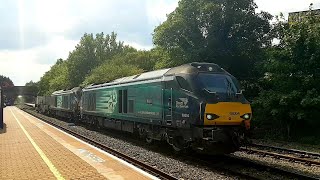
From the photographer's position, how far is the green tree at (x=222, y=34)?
26.9 metres

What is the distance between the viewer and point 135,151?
51.2ft

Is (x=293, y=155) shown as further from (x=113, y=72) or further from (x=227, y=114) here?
(x=113, y=72)

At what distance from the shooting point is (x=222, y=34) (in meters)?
27.4

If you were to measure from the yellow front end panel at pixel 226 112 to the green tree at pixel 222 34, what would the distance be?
13851 millimetres

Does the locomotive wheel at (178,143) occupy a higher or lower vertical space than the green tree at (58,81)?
lower

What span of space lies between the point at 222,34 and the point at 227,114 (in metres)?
16.0

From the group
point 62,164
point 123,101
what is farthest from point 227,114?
point 123,101

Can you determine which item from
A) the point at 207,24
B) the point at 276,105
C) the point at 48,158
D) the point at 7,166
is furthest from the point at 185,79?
the point at 207,24

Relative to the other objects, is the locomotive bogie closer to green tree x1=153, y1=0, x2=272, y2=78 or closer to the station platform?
the station platform

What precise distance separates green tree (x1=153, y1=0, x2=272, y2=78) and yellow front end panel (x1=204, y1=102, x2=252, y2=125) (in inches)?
545

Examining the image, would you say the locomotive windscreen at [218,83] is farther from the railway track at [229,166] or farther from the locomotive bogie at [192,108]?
the railway track at [229,166]

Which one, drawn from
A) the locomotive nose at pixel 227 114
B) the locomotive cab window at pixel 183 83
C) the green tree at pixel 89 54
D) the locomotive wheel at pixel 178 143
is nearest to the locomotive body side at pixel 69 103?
the locomotive wheel at pixel 178 143

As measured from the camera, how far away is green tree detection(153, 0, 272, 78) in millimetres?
26859

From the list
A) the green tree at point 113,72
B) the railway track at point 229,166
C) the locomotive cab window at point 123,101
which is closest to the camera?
the railway track at point 229,166
